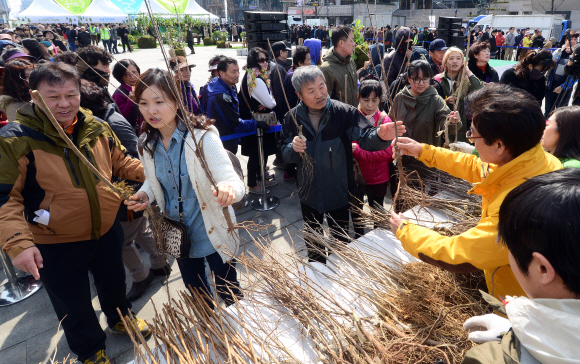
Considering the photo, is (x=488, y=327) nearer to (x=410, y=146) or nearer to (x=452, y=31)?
(x=410, y=146)

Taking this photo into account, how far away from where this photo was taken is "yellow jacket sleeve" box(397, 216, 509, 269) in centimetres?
105

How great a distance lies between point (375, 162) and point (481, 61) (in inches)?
95.2

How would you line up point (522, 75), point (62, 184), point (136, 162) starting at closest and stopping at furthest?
point (62, 184) → point (136, 162) → point (522, 75)

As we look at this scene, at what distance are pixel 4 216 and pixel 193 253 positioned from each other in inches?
34.2

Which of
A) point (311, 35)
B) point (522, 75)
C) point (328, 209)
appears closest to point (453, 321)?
point (328, 209)

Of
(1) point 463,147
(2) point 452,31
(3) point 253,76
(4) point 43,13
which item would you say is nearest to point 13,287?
(3) point 253,76

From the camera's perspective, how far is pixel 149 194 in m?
1.82

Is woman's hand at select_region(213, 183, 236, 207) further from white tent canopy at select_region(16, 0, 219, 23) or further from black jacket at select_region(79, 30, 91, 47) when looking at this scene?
black jacket at select_region(79, 30, 91, 47)

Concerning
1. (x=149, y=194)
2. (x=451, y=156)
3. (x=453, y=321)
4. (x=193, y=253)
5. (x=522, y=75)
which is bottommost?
(x=193, y=253)

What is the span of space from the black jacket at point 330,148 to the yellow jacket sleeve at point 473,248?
101 centimetres

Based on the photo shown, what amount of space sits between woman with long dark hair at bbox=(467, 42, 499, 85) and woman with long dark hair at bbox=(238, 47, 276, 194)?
2483 millimetres

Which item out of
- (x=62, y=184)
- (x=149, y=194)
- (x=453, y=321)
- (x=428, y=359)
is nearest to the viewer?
(x=428, y=359)

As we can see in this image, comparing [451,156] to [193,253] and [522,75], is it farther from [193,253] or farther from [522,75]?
[522,75]

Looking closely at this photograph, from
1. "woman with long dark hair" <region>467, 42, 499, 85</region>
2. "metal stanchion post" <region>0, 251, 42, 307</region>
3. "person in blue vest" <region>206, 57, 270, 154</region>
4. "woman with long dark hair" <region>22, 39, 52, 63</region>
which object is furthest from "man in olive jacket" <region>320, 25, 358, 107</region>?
"woman with long dark hair" <region>22, 39, 52, 63</region>
